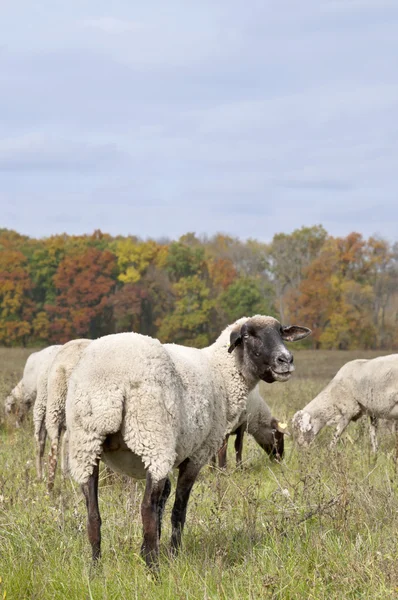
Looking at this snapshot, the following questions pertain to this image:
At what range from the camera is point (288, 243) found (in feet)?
242

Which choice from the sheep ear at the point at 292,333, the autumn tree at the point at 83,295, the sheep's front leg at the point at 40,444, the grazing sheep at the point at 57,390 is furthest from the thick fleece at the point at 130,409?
the autumn tree at the point at 83,295

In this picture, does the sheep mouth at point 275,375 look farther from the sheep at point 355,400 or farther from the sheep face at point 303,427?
the sheep face at point 303,427

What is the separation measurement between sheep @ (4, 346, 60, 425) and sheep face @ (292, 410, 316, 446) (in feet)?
14.4

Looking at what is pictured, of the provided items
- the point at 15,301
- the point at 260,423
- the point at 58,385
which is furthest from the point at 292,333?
the point at 15,301

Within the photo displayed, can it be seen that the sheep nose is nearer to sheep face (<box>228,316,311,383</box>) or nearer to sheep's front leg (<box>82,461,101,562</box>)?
sheep face (<box>228,316,311,383</box>)

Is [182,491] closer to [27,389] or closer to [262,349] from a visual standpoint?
[262,349]

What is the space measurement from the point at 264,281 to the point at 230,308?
34.9 feet

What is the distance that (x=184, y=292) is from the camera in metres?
65.8

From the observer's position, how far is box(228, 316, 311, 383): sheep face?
6484 millimetres

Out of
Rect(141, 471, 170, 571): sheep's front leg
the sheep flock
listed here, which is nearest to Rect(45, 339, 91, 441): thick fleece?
the sheep flock

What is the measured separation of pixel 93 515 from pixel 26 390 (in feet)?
30.8

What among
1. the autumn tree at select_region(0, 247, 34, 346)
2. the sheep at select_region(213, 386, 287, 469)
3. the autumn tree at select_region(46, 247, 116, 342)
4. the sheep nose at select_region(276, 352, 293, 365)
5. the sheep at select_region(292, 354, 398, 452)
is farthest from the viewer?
the autumn tree at select_region(46, 247, 116, 342)

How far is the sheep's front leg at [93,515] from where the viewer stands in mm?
5285

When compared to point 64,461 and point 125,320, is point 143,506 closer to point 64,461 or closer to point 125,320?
point 64,461
